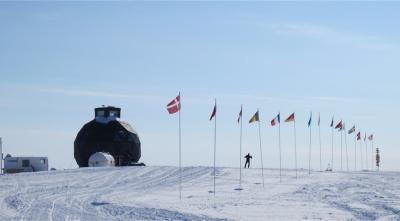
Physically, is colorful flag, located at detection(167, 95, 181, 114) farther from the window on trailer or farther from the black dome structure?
the window on trailer

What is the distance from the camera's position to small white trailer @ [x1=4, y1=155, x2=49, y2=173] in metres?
63.3

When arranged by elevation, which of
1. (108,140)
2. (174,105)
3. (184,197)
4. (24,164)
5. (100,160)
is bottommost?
(184,197)

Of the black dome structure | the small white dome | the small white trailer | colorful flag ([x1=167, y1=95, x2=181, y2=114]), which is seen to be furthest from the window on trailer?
colorful flag ([x1=167, y1=95, x2=181, y2=114])

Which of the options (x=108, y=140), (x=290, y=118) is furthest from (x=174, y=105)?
(x=108, y=140)

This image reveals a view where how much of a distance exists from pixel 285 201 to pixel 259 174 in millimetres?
20290

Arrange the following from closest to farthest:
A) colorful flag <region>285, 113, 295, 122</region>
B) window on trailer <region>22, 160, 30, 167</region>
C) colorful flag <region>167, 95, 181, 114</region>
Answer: colorful flag <region>167, 95, 181, 114</region> → colorful flag <region>285, 113, 295, 122</region> → window on trailer <region>22, 160, 30, 167</region>

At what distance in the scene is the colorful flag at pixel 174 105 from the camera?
1330 inches

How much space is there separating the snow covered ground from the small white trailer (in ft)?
53.7

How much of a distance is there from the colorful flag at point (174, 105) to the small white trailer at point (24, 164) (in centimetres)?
3342

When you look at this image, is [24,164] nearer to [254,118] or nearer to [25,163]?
[25,163]

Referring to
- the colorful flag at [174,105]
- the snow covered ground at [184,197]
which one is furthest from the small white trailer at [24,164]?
the colorful flag at [174,105]

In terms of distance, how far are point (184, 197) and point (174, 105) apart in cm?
510

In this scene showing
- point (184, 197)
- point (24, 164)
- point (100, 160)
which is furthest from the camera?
point (24, 164)

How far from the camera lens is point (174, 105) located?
3400 cm
